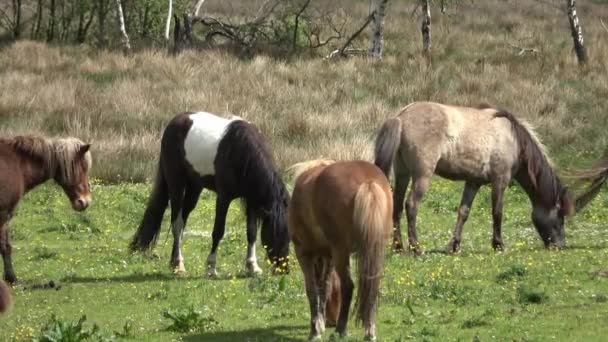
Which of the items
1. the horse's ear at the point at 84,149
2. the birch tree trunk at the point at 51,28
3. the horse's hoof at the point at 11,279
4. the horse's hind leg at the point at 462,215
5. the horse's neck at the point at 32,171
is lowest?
the birch tree trunk at the point at 51,28

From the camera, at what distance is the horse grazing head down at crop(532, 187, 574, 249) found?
50.2 ft

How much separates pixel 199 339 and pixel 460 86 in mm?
19803

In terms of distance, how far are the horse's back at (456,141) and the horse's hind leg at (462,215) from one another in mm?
297

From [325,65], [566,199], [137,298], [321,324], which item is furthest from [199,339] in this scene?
[325,65]

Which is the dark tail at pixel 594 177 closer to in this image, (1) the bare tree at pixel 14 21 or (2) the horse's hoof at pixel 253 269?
(2) the horse's hoof at pixel 253 269

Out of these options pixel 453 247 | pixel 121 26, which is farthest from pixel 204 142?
pixel 121 26

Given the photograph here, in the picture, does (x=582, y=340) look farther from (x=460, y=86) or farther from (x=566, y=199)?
(x=460, y=86)

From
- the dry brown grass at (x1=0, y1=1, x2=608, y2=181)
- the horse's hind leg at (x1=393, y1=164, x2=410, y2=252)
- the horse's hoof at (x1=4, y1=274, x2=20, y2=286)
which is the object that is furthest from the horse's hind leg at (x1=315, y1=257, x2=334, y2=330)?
the dry brown grass at (x1=0, y1=1, x2=608, y2=181)

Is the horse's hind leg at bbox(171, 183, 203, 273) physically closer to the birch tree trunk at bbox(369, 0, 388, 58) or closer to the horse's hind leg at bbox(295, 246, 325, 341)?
the horse's hind leg at bbox(295, 246, 325, 341)

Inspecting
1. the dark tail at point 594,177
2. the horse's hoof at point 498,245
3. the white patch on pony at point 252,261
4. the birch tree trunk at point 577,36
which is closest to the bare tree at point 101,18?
the birch tree trunk at point 577,36

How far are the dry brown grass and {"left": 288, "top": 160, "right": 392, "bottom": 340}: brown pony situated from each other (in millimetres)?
11008

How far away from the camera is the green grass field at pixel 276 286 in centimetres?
1019

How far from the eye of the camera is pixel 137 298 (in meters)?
12.3

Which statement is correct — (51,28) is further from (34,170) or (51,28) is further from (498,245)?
(498,245)
